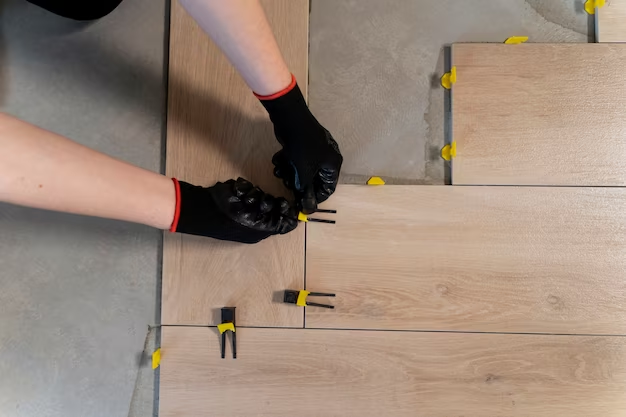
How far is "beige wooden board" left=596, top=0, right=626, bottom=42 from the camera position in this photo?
947 mm

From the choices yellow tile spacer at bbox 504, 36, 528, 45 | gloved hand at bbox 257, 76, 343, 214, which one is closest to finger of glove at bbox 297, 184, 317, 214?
gloved hand at bbox 257, 76, 343, 214

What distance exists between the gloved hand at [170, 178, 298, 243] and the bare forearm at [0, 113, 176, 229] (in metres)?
0.05

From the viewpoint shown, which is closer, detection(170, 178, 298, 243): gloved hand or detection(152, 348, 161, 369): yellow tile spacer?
detection(170, 178, 298, 243): gloved hand

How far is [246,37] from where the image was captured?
70 centimetres

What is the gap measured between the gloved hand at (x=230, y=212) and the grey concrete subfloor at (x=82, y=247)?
21 centimetres

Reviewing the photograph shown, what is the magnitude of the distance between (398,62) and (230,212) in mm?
470

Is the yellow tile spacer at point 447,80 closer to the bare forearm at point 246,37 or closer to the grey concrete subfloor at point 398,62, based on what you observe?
the grey concrete subfloor at point 398,62

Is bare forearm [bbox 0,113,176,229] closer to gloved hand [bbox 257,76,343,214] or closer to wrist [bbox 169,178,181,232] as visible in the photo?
wrist [bbox 169,178,181,232]

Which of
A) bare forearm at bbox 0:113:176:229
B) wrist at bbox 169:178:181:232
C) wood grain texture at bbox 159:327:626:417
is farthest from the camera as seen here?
wood grain texture at bbox 159:327:626:417

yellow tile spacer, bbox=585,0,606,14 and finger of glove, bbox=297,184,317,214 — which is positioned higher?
yellow tile spacer, bbox=585,0,606,14

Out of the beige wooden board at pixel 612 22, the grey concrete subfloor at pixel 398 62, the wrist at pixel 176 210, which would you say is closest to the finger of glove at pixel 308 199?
the grey concrete subfloor at pixel 398 62

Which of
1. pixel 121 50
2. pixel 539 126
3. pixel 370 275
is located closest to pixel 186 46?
pixel 121 50

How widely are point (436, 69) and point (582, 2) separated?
326 mm

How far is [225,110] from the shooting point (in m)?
0.97
